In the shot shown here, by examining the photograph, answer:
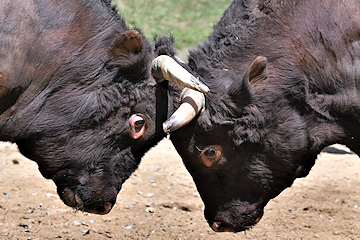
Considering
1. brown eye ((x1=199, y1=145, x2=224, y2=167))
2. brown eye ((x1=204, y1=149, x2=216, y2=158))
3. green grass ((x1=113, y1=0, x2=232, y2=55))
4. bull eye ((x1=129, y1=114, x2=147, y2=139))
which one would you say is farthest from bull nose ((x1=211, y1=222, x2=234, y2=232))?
green grass ((x1=113, y1=0, x2=232, y2=55))

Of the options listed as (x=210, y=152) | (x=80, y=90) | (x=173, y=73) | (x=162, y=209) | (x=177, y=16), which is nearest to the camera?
(x=173, y=73)

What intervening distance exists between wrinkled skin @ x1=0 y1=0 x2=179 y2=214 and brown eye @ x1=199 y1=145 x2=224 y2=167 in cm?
45

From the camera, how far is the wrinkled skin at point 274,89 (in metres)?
5.14

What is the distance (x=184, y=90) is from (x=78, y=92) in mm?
937

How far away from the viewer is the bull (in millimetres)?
4949

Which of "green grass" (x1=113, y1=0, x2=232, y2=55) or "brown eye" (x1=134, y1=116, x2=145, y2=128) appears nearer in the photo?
"brown eye" (x1=134, y1=116, x2=145, y2=128)

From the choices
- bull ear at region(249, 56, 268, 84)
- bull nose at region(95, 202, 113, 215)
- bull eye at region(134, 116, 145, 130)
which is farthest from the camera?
bull nose at region(95, 202, 113, 215)

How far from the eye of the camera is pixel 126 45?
505 cm

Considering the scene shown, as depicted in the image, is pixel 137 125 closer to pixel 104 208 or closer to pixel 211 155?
pixel 211 155

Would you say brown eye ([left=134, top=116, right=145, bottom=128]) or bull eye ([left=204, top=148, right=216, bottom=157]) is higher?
brown eye ([left=134, top=116, right=145, bottom=128])

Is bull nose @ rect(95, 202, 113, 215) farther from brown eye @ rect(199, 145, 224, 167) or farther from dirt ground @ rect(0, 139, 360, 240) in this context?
brown eye @ rect(199, 145, 224, 167)

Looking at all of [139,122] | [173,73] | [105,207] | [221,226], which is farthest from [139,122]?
[221,226]

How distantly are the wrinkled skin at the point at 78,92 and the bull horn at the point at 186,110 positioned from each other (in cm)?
35

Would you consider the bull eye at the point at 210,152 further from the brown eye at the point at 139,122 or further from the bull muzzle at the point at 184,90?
the brown eye at the point at 139,122
